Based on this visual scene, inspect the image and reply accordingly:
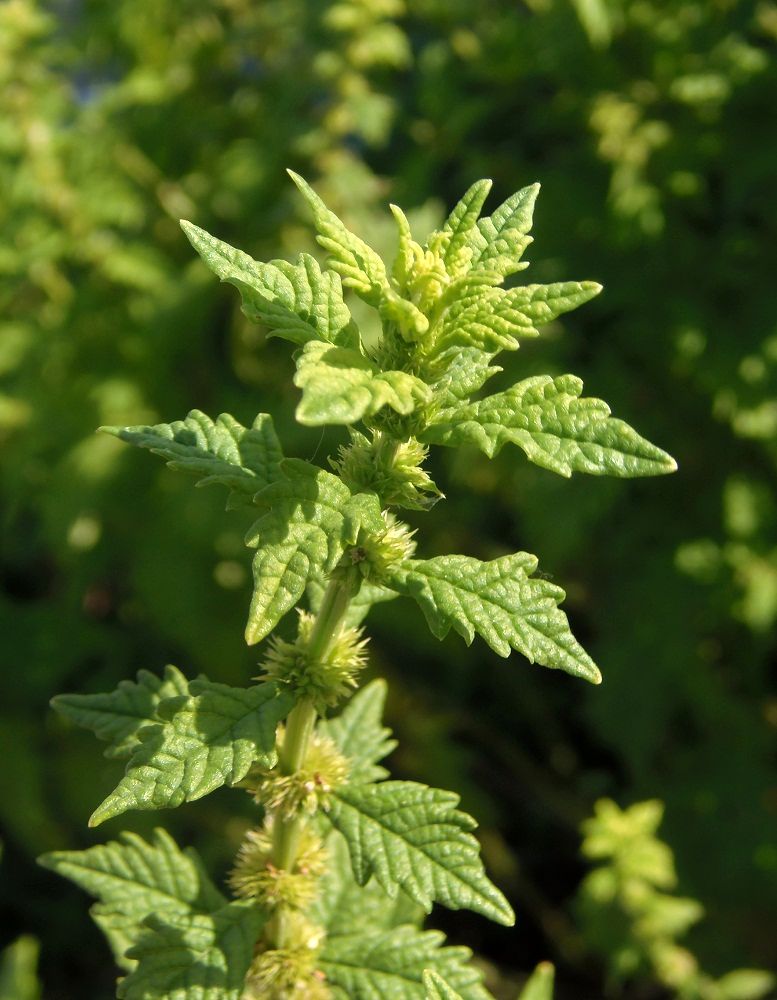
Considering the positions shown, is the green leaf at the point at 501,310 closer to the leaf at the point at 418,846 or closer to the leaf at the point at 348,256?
the leaf at the point at 348,256

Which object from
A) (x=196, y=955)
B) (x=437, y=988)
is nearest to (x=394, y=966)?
(x=437, y=988)

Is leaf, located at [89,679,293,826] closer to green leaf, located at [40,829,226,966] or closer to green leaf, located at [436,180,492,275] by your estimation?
green leaf, located at [40,829,226,966]

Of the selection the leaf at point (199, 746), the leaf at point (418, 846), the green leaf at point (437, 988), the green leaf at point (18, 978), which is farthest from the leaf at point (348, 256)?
the green leaf at point (18, 978)

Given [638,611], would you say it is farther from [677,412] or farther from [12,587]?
[12,587]

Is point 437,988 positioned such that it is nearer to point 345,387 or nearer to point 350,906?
point 350,906

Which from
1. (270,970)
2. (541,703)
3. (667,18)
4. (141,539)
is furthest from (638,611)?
(270,970)

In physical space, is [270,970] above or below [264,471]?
below
